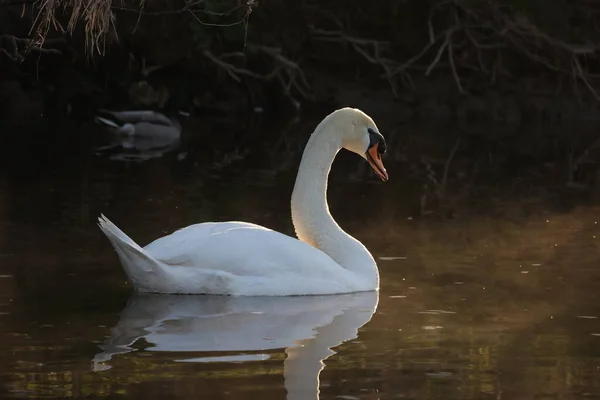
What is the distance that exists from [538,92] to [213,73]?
6.36 meters

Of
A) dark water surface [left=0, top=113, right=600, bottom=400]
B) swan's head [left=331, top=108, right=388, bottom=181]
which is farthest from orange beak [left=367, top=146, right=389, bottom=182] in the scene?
dark water surface [left=0, top=113, right=600, bottom=400]

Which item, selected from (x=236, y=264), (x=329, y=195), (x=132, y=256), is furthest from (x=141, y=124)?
(x=132, y=256)

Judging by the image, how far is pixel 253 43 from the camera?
24.9 meters

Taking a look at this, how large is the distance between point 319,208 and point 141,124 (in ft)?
42.7

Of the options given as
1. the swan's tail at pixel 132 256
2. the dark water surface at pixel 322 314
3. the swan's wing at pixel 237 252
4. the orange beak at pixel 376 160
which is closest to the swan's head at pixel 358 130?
the orange beak at pixel 376 160

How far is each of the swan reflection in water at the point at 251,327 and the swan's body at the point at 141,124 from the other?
13.2 m

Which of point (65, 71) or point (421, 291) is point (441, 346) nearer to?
point (421, 291)

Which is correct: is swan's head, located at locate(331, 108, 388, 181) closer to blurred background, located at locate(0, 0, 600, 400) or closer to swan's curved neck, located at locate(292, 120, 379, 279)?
swan's curved neck, located at locate(292, 120, 379, 279)

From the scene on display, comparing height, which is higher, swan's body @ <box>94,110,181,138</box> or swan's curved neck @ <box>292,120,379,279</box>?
swan's body @ <box>94,110,181,138</box>

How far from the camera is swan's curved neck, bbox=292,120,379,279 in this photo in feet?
29.5

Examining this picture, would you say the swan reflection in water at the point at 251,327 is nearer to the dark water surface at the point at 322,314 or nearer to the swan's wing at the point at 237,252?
the dark water surface at the point at 322,314

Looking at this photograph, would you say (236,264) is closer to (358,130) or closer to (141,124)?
Answer: (358,130)

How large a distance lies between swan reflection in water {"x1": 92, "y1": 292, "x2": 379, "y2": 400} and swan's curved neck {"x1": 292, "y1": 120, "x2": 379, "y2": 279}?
46cm

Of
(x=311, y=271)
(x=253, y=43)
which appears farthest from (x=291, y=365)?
(x=253, y=43)
